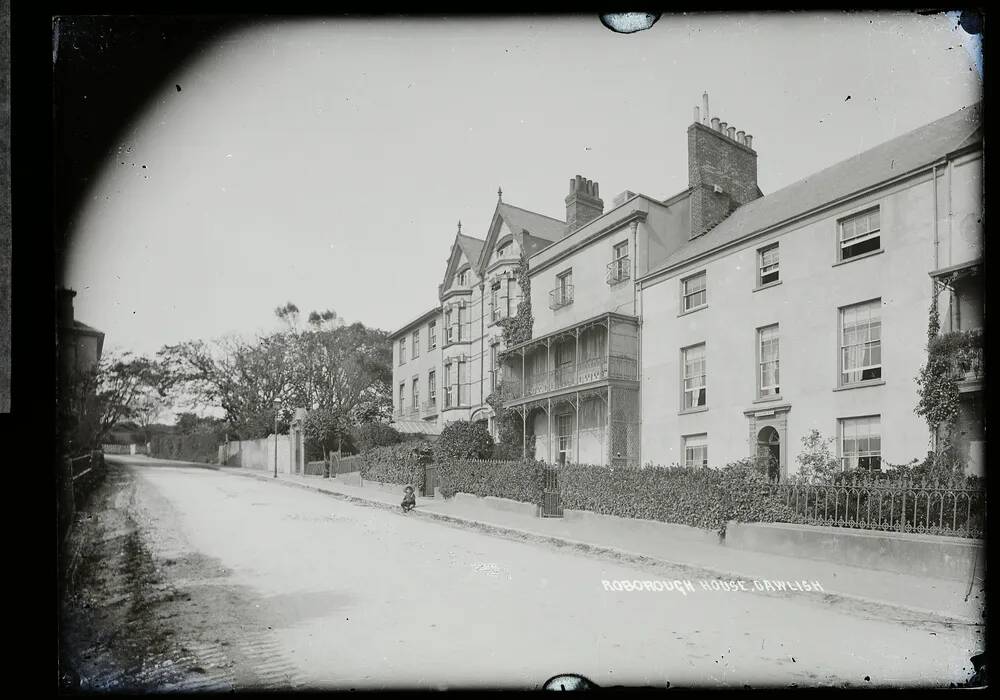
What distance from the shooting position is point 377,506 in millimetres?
3391

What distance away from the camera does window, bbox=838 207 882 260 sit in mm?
2906

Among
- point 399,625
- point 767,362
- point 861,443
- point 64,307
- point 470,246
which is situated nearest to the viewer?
point 64,307

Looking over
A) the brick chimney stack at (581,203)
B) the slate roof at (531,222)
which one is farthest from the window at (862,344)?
the slate roof at (531,222)

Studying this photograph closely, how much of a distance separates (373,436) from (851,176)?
3100 mm

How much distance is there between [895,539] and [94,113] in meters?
4.50

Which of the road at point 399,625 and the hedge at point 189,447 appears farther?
the hedge at point 189,447

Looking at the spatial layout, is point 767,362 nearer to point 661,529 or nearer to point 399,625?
point 661,529

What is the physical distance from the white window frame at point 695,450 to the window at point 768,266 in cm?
96

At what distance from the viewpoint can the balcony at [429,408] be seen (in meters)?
3.49

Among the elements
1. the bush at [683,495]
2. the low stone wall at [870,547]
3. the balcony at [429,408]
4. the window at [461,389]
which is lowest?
the low stone wall at [870,547]

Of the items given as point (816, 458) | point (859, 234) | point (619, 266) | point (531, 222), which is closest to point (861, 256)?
point (859, 234)

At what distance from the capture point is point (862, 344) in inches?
113

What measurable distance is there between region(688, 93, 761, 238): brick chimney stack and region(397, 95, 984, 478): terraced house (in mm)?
12

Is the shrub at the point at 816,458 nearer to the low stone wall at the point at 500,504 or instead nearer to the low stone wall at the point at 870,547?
the low stone wall at the point at 870,547
